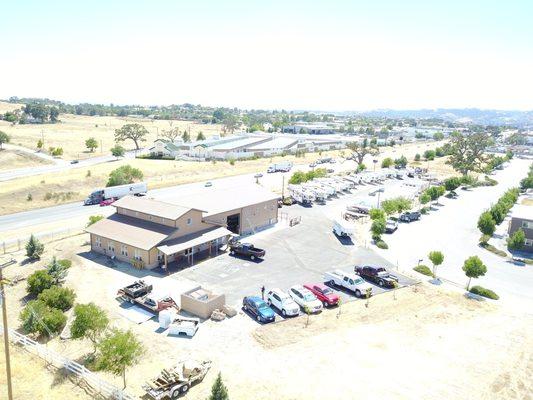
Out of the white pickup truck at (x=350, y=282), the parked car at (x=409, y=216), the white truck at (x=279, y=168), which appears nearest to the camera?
the white pickup truck at (x=350, y=282)

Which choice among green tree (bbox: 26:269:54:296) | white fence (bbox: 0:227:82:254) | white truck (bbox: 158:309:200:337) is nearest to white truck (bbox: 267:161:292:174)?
white fence (bbox: 0:227:82:254)

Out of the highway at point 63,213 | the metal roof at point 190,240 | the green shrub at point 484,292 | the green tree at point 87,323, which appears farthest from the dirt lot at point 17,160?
the green shrub at point 484,292

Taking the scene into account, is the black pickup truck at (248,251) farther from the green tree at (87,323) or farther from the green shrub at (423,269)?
the green tree at (87,323)

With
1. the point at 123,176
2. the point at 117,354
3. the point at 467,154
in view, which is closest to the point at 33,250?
the point at 117,354

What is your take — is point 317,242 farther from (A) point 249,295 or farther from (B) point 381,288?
(A) point 249,295

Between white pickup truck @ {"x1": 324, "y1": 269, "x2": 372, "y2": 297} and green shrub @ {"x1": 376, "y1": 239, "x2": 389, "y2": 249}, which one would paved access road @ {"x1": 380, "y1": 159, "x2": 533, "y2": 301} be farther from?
white pickup truck @ {"x1": 324, "y1": 269, "x2": 372, "y2": 297}
